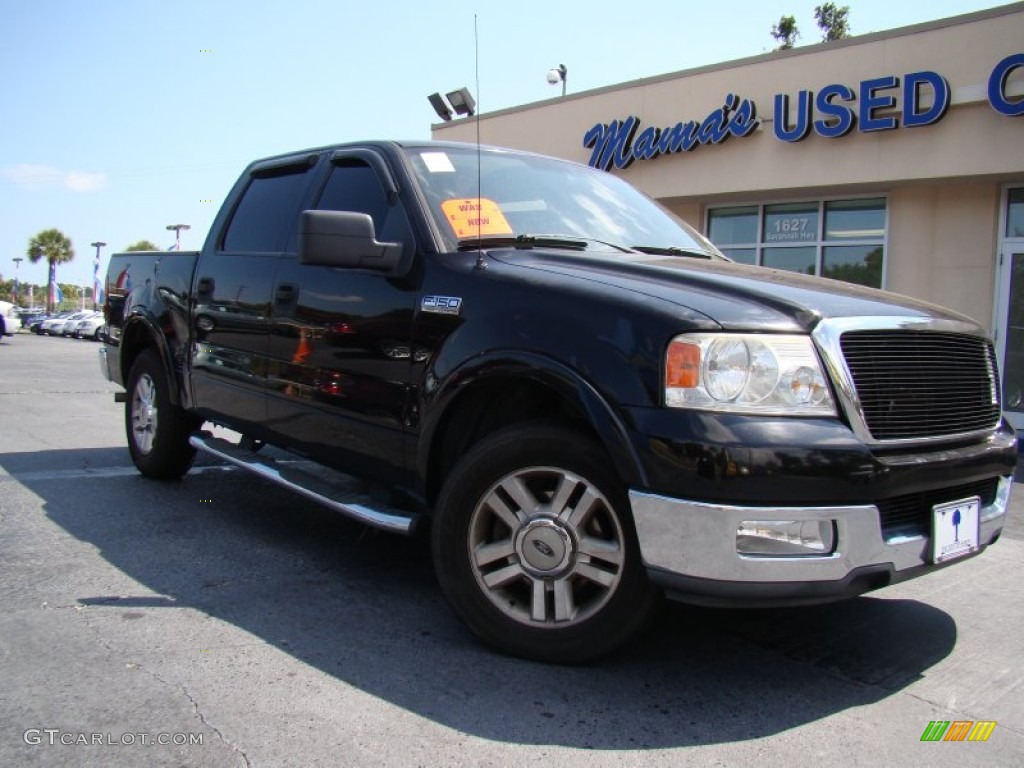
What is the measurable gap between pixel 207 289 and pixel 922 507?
12.5 feet

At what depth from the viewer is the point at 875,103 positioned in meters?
10.8

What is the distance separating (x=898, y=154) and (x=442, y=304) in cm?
922

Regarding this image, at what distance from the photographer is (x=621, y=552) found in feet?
9.16

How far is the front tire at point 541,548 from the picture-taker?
282cm

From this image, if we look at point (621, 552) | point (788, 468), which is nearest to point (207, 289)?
point (621, 552)

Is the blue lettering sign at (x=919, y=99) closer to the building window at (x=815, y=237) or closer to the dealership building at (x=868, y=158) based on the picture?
the dealership building at (x=868, y=158)

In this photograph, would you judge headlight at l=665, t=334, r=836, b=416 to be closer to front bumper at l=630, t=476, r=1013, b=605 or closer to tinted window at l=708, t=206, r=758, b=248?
front bumper at l=630, t=476, r=1013, b=605

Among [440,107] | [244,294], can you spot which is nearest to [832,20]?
[440,107]

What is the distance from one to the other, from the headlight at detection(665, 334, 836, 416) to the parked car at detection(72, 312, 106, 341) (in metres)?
43.9

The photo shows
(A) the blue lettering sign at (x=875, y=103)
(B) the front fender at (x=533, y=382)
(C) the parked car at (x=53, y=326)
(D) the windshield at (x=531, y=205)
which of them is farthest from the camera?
(C) the parked car at (x=53, y=326)

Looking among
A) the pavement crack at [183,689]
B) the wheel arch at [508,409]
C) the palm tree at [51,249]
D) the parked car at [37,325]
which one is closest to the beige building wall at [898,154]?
the wheel arch at [508,409]

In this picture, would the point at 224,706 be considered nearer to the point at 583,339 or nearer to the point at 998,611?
the point at 583,339

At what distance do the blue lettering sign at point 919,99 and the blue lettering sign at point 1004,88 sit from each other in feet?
1.61

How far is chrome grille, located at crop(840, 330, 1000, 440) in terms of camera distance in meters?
2.76
